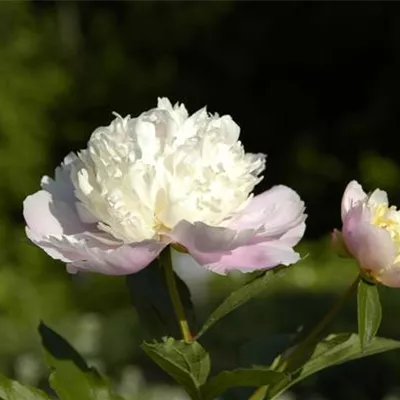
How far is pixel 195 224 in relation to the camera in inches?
26.1

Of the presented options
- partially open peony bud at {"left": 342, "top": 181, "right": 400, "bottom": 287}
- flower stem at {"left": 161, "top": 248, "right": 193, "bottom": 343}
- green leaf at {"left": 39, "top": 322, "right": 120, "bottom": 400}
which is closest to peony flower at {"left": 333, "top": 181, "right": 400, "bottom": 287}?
partially open peony bud at {"left": 342, "top": 181, "right": 400, "bottom": 287}

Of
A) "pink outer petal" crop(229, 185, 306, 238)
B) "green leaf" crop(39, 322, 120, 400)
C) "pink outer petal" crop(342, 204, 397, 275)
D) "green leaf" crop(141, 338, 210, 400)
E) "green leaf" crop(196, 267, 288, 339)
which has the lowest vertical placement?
"green leaf" crop(39, 322, 120, 400)

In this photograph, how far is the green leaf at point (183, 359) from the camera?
67cm

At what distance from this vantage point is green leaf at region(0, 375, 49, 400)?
0.71 meters

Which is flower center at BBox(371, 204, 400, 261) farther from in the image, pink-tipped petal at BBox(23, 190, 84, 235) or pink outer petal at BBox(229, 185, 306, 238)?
pink-tipped petal at BBox(23, 190, 84, 235)

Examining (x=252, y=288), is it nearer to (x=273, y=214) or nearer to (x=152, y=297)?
(x=273, y=214)

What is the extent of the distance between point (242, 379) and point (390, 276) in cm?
12

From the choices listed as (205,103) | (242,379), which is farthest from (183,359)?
(205,103)

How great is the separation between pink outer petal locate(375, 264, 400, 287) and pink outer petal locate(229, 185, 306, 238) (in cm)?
7

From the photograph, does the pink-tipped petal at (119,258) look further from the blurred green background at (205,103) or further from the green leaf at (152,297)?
the blurred green background at (205,103)

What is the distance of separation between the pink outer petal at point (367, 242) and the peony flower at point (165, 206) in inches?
1.4

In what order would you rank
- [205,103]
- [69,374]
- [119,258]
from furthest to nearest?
1. [205,103]
2. [69,374]
3. [119,258]

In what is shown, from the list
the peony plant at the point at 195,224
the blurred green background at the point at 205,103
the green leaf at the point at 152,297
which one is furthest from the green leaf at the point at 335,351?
the blurred green background at the point at 205,103

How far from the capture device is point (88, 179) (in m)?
0.71
